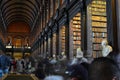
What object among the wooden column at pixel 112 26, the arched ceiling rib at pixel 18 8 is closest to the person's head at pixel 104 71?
the wooden column at pixel 112 26

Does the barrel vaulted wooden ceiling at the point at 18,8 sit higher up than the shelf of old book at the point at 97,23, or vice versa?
the barrel vaulted wooden ceiling at the point at 18,8

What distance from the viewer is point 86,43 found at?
9031 millimetres

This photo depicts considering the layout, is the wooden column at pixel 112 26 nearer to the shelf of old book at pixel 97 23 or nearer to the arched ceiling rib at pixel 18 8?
the shelf of old book at pixel 97 23

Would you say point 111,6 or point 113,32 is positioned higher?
point 111,6

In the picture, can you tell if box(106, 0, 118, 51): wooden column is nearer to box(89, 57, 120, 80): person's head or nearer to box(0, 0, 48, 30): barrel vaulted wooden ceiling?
box(89, 57, 120, 80): person's head

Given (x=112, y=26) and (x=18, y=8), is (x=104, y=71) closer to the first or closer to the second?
(x=112, y=26)

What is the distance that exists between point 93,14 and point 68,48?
9.74 ft

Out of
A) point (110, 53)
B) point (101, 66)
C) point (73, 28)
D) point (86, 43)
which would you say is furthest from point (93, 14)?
point (101, 66)

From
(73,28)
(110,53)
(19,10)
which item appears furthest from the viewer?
(19,10)

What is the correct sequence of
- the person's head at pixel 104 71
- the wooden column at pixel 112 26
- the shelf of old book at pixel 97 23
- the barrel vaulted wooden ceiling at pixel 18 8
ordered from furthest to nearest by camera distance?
the barrel vaulted wooden ceiling at pixel 18 8 < the shelf of old book at pixel 97 23 < the wooden column at pixel 112 26 < the person's head at pixel 104 71

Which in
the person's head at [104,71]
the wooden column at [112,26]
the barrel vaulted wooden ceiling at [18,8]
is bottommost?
the person's head at [104,71]

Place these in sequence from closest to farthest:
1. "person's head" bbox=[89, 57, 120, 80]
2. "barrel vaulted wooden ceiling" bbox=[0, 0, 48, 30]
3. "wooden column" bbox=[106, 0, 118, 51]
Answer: "person's head" bbox=[89, 57, 120, 80] → "wooden column" bbox=[106, 0, 118, 51] → "barrel vaulted wooden ceiling" bbox=[0, 0, 48, 30]

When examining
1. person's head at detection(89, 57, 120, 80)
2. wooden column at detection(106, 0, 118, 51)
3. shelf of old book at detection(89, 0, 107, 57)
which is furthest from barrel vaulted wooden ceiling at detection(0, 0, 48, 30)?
person's head at detection(89, 57, 120, 80)

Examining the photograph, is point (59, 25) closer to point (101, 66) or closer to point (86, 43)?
point (86, 43)
